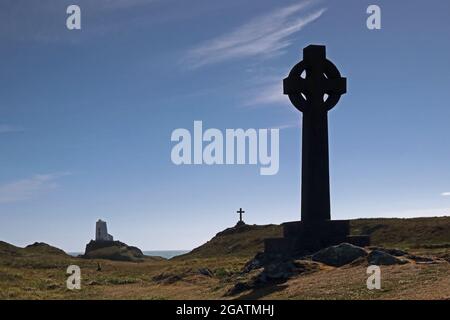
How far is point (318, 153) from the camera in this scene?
32.0 metres

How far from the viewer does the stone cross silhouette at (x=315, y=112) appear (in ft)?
103

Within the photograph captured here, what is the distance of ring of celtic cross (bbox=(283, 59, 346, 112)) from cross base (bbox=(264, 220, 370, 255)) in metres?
6.80

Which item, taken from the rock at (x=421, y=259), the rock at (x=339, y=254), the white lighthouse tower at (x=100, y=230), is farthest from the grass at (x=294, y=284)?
the white lighthouse tower at (x=100, y=230)

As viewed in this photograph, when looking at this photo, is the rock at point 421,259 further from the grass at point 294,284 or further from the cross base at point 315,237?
the cross base at point 315,237

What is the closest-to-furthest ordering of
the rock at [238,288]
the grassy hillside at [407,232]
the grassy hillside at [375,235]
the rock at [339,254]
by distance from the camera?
the rock at [238,288] → the rock at [339,254] → the grassy hillside at [407,232] → the grassy hillside at [375,235]

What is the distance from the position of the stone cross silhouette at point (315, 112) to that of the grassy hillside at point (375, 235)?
17.5m

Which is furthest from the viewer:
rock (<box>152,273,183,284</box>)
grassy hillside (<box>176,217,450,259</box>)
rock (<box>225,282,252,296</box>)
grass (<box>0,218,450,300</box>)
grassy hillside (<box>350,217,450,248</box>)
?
grassy hillside (<box>176,217,450,259</box>)

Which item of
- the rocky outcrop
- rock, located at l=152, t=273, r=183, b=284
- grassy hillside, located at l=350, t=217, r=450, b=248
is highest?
grassy hillside, located at l=350, t=217, r=450, b=248

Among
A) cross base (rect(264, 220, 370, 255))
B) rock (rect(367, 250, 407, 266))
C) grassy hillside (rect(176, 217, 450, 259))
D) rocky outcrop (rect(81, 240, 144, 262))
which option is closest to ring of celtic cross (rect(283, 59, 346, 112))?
cross base (rect(264, 220, 370, 255))

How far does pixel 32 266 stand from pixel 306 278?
45.2 m

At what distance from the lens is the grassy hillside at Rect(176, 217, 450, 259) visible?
5434 centimetres

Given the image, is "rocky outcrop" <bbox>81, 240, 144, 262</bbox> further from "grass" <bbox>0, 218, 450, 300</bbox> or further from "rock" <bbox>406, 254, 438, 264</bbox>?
"rock" <bbox>406, 254, 438, 264</bbox>
